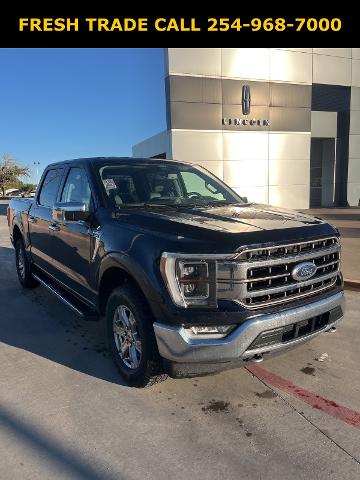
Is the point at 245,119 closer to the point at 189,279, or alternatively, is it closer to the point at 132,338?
the point at 132,338

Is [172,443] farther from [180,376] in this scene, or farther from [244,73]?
[244,73]

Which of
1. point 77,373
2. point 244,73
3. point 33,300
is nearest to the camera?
point 77,373

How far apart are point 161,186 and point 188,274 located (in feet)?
5.59

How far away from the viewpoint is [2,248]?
10586 mm

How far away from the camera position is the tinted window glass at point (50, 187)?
4840 millimetres

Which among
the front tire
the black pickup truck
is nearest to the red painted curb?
the black pickup truck

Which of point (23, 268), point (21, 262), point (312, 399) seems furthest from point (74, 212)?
point (21, 262)

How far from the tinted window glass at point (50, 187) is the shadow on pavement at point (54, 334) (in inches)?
55.1

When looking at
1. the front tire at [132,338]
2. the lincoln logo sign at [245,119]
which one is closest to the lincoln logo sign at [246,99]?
the lincoln logo sign at [245,119]

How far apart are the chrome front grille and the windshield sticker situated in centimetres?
165

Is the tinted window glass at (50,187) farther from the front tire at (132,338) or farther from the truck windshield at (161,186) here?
the front tire at (132,338)
